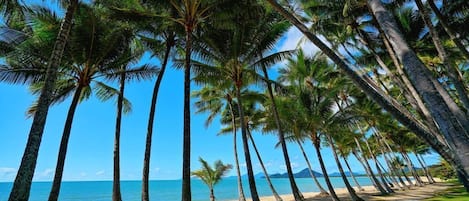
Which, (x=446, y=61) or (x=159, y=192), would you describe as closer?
(x=446, y=61)

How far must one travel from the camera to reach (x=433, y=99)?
292 cm

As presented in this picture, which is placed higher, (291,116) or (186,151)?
(291,116)

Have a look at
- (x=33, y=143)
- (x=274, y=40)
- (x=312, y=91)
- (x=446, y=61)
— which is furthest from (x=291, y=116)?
(x=33, y=143)

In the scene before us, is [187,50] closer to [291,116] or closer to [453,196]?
[291,116]

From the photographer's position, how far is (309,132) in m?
14.9

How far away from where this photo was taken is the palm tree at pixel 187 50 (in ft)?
24.6

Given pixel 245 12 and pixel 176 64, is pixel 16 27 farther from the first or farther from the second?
pixel 245 12

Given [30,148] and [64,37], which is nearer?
[30,148]

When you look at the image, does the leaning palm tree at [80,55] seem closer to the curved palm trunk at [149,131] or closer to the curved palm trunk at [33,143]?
the curved palm trunk at [149,131]

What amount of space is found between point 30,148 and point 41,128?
0.43m

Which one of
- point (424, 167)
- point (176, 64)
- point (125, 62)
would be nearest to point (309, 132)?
point (176, 64)

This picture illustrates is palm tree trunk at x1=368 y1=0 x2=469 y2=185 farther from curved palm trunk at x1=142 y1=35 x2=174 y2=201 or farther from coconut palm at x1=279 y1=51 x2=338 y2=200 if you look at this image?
coconut palm at x1=279 y1=51 x2=338 y2=200

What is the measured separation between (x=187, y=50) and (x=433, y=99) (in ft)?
22.8

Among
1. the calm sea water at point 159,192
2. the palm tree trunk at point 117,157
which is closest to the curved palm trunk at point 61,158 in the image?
the palm tree trunk at point 117,157
